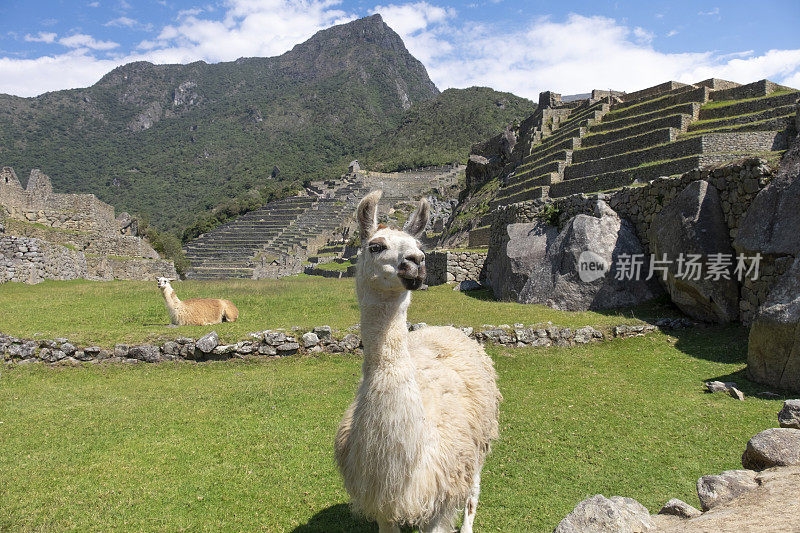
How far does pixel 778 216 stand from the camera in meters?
8.03

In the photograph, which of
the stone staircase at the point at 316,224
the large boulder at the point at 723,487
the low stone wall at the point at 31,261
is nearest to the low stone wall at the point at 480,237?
the low stone wall at the point at 31,261

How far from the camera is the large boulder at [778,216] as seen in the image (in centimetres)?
773

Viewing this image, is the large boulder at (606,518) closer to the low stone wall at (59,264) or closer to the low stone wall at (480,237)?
the low stone wall at (59,264)

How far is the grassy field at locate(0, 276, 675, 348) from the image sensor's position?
357 inches

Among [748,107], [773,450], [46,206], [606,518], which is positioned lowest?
[606,518]

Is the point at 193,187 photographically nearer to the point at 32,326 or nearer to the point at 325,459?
the point at 32,326

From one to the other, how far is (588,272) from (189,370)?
9.50 metres

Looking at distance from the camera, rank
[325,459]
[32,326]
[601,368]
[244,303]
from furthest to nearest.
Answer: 1. [244,303]
2. [32,326]
3. [601,368]
4. [325,459]

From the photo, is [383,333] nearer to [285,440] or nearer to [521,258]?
[285,440]

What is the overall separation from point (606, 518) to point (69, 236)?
84.3 ft

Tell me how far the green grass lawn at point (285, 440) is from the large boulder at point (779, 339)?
1.20 ft

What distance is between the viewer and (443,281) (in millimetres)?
18141

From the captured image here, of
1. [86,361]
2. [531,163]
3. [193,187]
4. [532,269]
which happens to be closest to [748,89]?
[531,163]
